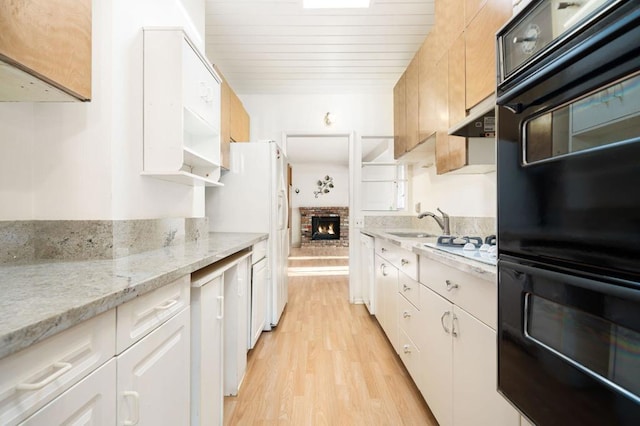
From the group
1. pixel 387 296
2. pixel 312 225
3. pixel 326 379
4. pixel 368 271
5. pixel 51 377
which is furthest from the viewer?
pixel 312 225

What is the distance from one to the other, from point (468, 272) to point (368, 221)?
241 cm

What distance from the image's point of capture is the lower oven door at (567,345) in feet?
1.59

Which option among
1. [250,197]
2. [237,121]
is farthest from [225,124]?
[250,197]

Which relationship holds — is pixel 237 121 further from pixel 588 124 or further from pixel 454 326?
pixel 588 124

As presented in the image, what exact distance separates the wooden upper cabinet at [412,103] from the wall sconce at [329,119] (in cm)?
105

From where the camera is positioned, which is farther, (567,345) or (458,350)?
(458,350)

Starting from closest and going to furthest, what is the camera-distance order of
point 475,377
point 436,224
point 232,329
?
point 475,377, point 232,329, point 436,224

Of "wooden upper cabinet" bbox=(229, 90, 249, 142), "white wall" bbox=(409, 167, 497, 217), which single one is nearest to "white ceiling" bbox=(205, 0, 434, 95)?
"wooden upper cabinet" bbox=(229, 90, 249, 142)

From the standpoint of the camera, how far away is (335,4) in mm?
2109

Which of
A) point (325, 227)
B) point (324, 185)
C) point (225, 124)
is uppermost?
point (324, 185)

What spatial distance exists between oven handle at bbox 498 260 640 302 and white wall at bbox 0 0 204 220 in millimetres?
1412

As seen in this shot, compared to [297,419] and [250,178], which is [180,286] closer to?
[297,419]

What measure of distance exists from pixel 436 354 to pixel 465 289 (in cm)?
44

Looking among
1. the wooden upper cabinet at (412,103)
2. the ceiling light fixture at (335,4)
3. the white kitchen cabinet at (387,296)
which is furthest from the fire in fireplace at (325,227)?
the ceiling light fixture at (335,4)
